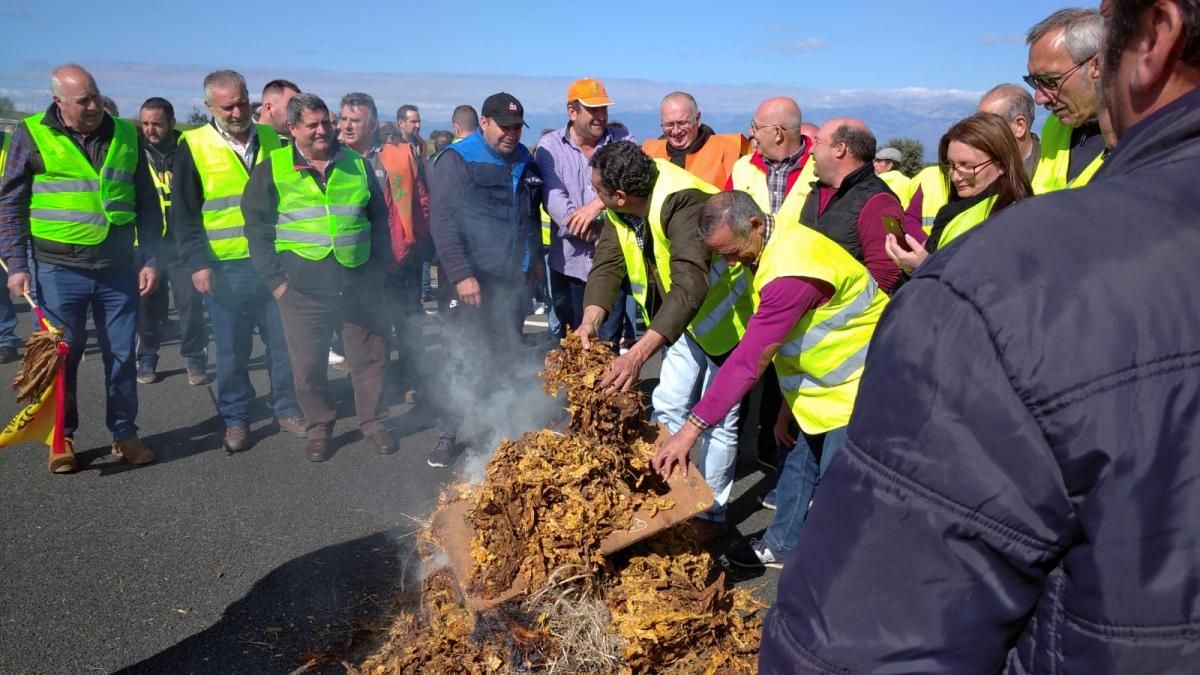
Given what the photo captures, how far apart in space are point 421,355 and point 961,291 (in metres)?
6.80

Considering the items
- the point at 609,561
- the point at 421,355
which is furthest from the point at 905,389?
the point at 421,355

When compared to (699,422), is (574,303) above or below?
below

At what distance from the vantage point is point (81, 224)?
513 centimetres

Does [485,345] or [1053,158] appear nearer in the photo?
[1053,158]

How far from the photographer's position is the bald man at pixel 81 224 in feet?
16.4

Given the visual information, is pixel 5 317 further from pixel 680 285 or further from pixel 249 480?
pixel 680 285

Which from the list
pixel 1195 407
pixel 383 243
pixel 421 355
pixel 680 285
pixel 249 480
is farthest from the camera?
pixel 421 355

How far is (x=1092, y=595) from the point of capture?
89cm

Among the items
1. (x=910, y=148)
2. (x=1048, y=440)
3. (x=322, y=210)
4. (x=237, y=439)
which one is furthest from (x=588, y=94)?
(x=910, y=148)

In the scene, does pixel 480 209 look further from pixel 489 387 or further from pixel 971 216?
pixel 971 216

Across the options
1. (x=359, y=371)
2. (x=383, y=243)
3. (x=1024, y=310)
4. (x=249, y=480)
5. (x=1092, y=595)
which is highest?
(x=1024, y=310)

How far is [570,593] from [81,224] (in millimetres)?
4279

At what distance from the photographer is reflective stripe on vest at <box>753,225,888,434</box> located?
10.7 feet

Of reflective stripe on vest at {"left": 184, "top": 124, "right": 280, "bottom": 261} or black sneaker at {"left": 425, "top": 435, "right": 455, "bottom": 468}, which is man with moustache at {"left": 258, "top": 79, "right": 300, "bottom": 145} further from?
black sneaker at {"left": 425, "top": 435, "right": 455, "bottom": 468}
